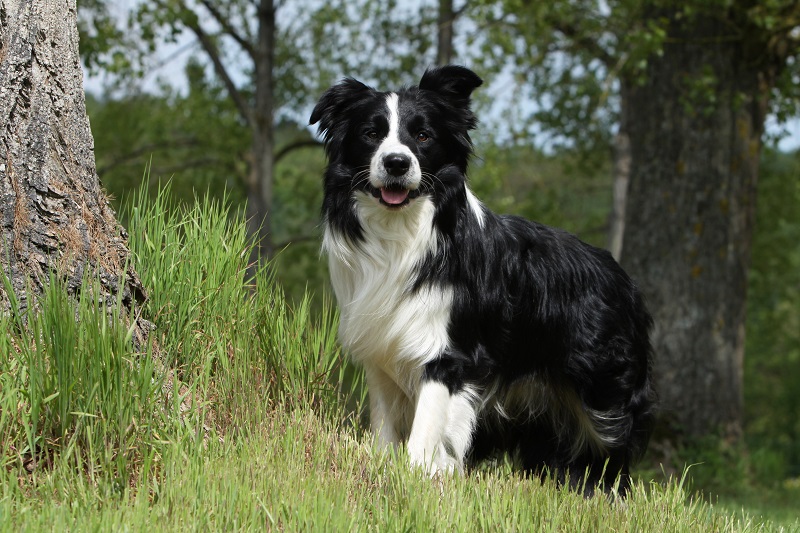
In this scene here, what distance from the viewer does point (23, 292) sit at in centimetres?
379

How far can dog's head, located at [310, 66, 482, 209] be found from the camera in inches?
176

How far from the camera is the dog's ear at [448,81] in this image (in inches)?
188

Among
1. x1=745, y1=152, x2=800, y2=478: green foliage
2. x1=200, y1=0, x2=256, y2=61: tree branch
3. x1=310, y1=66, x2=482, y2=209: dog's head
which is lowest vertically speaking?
x1=745, y1=152, x2=800, y2=478: green foliage

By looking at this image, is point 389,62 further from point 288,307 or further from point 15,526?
point 15,526

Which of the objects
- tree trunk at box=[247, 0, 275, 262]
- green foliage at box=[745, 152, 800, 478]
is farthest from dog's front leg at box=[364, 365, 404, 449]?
tree trunk at box=[247, 0, 275, 262]

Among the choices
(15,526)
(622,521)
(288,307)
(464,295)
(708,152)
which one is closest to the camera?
(15,526)

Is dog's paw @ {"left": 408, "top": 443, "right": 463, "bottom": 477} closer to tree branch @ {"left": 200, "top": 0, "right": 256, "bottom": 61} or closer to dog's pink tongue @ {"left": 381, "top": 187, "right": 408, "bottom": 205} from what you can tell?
dog's pink tongue @ {"left": 381, "top": 187, "right": 408, "bottom": 205}

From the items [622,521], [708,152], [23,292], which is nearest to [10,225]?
[23,292]

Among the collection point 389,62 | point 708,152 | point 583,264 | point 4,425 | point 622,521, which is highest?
point 389,62

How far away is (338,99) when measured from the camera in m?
4.81

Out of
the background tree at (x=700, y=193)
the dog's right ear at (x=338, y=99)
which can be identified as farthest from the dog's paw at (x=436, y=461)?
the background tree at (x=700, y=193)

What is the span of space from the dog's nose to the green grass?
930mm

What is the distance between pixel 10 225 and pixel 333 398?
6.10ft

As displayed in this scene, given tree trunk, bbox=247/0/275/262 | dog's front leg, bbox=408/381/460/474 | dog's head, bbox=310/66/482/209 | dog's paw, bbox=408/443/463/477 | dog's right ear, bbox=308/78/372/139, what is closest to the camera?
dog's paw, bbox=408/443/463/477
